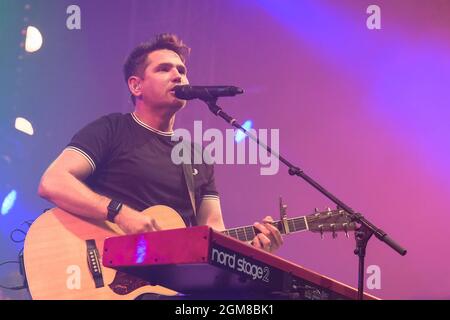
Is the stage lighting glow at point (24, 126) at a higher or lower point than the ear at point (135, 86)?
lower

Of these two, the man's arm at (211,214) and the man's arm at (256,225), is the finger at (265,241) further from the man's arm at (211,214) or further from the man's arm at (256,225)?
the man's arm at (211,214)

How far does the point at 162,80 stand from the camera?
3.59 meters

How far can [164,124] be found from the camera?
359cm

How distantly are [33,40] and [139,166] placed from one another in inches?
39.3

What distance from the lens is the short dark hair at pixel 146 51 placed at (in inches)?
143

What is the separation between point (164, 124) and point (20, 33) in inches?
39.7

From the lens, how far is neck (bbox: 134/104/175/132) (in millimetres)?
3576

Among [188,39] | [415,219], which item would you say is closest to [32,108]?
[188,39]

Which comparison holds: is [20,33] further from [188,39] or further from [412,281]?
[412,281]

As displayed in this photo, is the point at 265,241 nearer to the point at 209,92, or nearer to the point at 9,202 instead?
the point at 209,92

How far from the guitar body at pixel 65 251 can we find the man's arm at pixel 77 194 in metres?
0.04

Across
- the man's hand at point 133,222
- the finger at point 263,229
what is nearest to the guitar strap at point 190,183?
the man's hand at point 133,222

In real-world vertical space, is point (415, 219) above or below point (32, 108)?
below

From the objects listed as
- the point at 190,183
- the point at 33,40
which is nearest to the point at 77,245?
the point at 190,183
